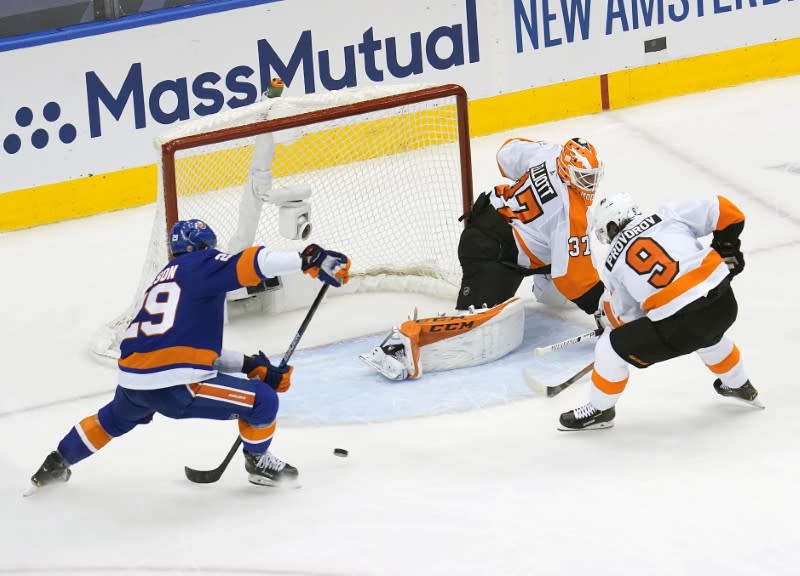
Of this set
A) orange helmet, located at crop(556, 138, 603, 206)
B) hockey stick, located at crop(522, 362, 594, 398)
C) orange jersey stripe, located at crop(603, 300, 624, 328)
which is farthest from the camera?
orange helmet, located at crop(556, 138, 603, 206)

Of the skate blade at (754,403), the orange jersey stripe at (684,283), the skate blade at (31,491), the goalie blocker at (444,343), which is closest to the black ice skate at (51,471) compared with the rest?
the skate blade at (31,491)

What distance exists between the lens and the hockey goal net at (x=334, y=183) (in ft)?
19.8

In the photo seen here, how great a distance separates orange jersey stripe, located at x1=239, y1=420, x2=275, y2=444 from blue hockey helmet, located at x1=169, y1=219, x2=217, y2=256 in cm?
54

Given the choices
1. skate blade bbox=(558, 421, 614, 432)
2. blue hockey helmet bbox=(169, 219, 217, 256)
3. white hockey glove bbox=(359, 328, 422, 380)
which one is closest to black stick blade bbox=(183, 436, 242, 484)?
blue hockey helmet bbox=(169, 219, 217, 256)

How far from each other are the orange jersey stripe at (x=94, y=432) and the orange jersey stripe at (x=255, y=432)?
0.40 metres

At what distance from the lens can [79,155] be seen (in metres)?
7.51

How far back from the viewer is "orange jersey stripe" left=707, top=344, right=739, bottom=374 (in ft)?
16.6

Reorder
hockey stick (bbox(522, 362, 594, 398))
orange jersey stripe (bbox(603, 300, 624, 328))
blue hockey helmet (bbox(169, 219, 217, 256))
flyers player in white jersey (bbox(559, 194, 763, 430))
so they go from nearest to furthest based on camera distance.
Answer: blue hockey helmet (bbox(169, 219, 217, 256)) < flyers player in white jersey (bbox(559, 194, 763, 430)) < orange jersey stripe (bbox(603, 300, 624, 328)) < hockey stick (bbox(522, 362, 594, 398))

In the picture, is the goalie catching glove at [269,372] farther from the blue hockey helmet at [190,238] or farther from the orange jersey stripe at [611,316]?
the orange jersey stripe at [611,316]

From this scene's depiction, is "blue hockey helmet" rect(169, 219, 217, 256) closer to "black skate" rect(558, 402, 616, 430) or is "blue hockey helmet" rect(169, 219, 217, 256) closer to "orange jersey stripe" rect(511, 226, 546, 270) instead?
"black skate" rect(558, 402, 616, 430)

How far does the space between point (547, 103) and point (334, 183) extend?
2.10 meters

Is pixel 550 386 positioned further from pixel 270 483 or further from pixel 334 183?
pixel 334 183

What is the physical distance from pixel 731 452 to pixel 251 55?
366 cm

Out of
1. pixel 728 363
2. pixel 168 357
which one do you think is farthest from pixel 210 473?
pixel 728 363
